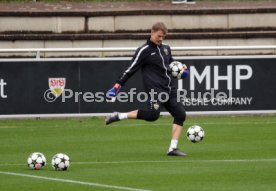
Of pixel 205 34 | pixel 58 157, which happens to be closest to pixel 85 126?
pixel 205 34

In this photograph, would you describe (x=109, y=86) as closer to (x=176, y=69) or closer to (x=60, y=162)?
(x=176, y=69)

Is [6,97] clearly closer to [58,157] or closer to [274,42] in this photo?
[274,42]

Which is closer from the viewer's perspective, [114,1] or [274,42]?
[274,42]

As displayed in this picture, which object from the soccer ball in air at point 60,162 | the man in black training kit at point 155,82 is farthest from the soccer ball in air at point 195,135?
the soccer ball in air at point 60,162

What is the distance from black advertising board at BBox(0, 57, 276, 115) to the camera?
25.9 m

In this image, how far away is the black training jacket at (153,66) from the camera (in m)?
17.7

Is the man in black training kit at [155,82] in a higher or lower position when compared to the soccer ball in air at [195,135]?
higher

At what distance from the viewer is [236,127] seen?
23.3 m

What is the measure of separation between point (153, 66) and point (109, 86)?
8366 mm

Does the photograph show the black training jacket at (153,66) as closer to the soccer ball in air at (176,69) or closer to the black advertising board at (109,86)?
the soccer ball in air at (176,69)

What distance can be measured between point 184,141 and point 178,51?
7354mm

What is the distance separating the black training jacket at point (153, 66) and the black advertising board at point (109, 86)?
8079 mm

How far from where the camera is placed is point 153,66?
699 inches

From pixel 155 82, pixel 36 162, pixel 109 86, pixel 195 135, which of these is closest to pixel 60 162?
pixel 36 162
